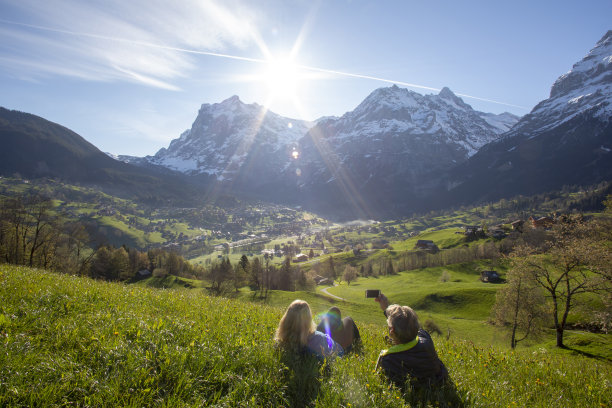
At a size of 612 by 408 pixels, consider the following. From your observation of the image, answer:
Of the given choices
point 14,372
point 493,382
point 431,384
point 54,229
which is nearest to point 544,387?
point 493,382

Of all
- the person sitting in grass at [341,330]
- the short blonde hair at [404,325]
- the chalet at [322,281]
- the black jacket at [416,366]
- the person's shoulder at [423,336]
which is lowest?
the chalet at [322,281]

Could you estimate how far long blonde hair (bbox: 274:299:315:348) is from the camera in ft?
20.6

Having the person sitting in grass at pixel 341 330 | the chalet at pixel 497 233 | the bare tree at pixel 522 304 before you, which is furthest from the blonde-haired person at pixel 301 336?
the chalet at pixel 497 233

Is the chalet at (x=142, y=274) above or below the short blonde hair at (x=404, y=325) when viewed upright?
below

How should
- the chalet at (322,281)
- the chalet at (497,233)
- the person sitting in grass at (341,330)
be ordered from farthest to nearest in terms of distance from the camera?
the chalet at (497,233)
the chalet at (322,281)
the person sitting in grass at (341,330)

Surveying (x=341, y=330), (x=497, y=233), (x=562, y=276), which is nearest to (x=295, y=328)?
(x=341, y=330)

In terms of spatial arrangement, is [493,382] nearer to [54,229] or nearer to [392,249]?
[54,229]

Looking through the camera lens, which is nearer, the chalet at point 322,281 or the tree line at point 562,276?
the tree line at point 562,276

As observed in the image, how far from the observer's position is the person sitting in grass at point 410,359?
5.82 m

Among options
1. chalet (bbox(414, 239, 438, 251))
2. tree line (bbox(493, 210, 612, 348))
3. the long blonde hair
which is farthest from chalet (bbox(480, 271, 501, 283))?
the long blonde hair

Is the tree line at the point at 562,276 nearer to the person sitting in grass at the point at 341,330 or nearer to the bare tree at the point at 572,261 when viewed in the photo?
the bare tree at the point at 572,261

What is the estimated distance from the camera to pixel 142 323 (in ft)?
19.5

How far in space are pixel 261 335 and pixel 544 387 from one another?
6920 millimetres

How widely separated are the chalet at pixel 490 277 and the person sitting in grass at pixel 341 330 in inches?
4410
